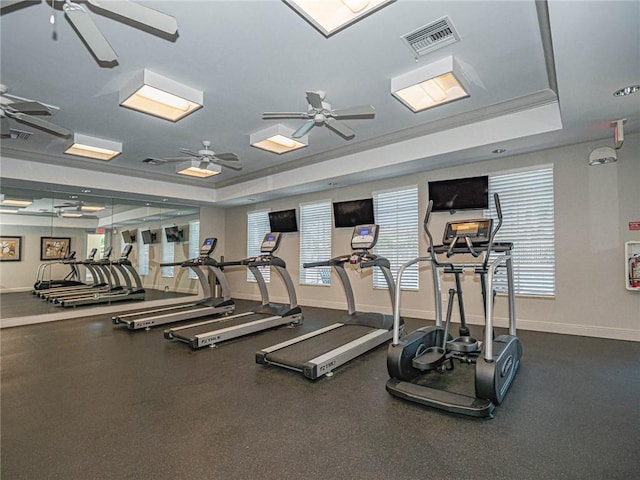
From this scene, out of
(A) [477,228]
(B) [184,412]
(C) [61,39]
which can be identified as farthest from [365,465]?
(C) [61,39]

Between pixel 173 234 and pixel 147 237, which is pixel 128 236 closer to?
pixel 147 237

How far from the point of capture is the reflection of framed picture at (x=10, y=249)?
5961 mm

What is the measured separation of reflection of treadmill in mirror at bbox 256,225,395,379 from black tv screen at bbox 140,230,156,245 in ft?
18.6

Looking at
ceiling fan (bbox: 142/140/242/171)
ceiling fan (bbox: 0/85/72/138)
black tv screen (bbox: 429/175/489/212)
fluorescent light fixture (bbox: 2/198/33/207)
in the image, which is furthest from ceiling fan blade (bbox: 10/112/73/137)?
black tv screen (bbox: 429/175/489/212)

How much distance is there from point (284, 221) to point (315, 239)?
1.00 meters

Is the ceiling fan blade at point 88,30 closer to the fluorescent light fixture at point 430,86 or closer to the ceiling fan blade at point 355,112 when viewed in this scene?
the ceiling fan blade at point 355,112

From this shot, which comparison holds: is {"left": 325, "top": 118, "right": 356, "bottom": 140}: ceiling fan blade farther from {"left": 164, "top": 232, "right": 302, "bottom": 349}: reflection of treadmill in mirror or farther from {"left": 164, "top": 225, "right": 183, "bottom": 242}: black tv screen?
{"left": 164, "top": 225, "right": 183, "bottom": 242}: black tv screen

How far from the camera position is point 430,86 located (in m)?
3.66

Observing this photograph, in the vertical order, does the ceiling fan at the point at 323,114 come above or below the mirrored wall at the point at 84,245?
above

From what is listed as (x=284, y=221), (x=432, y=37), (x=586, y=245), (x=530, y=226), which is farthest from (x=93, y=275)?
(x=586, y=245)

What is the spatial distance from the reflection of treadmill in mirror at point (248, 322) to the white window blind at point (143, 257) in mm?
3641

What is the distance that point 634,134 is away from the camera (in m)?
4.29

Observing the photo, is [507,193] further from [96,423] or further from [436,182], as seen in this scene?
[96,423]

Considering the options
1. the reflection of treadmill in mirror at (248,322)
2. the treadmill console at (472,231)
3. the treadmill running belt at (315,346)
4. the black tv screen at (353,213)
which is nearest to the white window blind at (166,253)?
the reflection of treadmill in mirror at (248,322)
